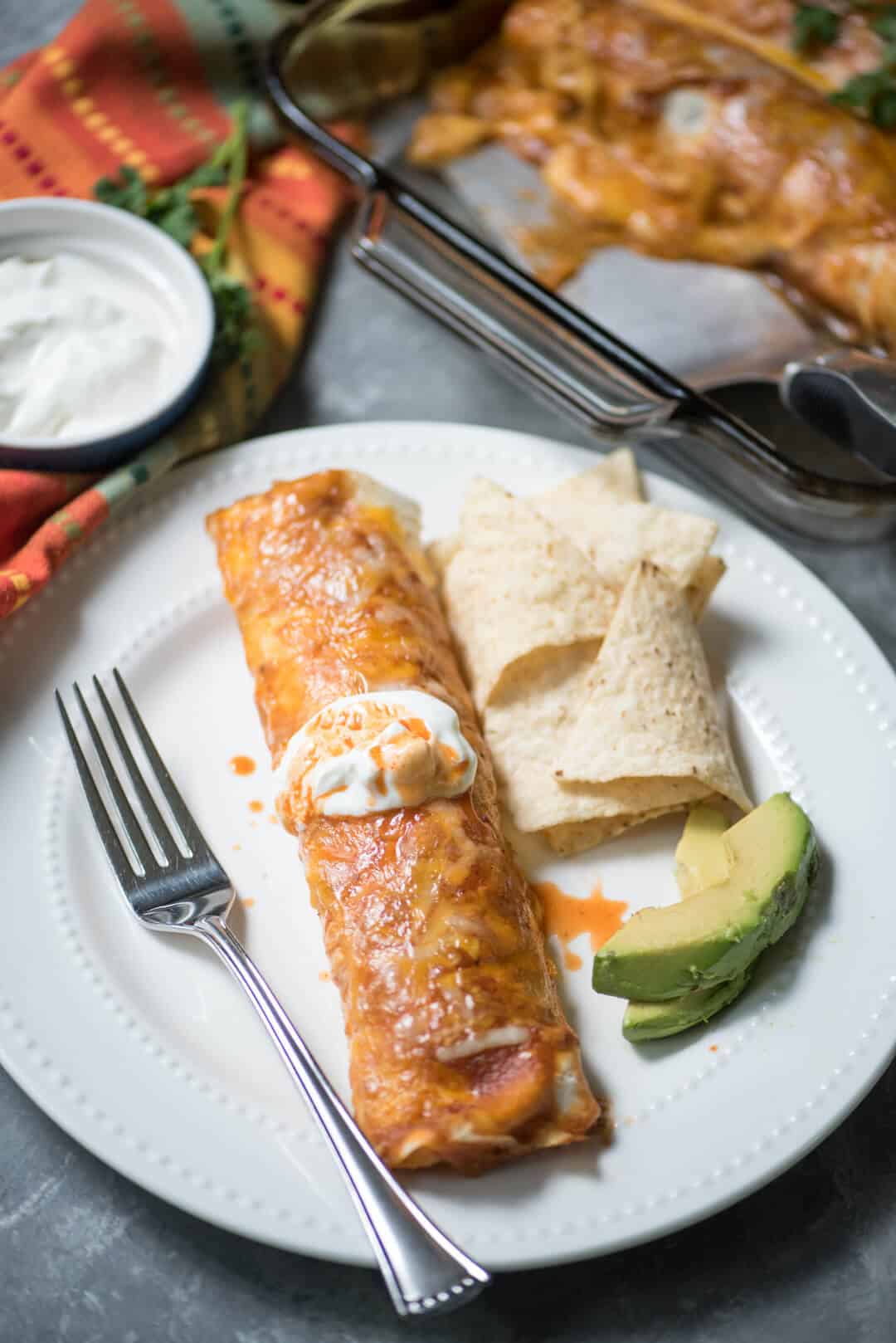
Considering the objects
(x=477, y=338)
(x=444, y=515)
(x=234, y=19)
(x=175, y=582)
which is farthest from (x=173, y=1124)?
(x=234, y=19)

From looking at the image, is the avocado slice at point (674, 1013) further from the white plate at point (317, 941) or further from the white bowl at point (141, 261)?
the white bowl at point (141, 261)

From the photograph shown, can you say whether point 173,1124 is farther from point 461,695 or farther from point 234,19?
point 234,19

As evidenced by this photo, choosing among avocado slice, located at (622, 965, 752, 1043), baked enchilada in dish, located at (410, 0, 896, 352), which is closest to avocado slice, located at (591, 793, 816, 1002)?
avocado slice, located at (622, 965, 752, 1043)

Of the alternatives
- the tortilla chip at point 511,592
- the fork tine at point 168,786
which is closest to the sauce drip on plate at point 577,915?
the tortilla chip at point 511,592

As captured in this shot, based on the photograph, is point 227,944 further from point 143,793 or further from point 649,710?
point 649,710

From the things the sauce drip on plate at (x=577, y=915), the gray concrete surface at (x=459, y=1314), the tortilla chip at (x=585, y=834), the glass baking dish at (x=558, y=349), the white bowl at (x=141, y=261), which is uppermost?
the glass baking dish at (x=558, y=349)

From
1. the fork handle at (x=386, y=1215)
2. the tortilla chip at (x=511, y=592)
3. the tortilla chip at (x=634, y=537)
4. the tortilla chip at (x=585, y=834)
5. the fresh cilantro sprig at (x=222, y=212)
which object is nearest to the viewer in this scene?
the fork handle at (x=386, y=1215)

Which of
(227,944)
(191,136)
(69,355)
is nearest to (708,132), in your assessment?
(191,136)
